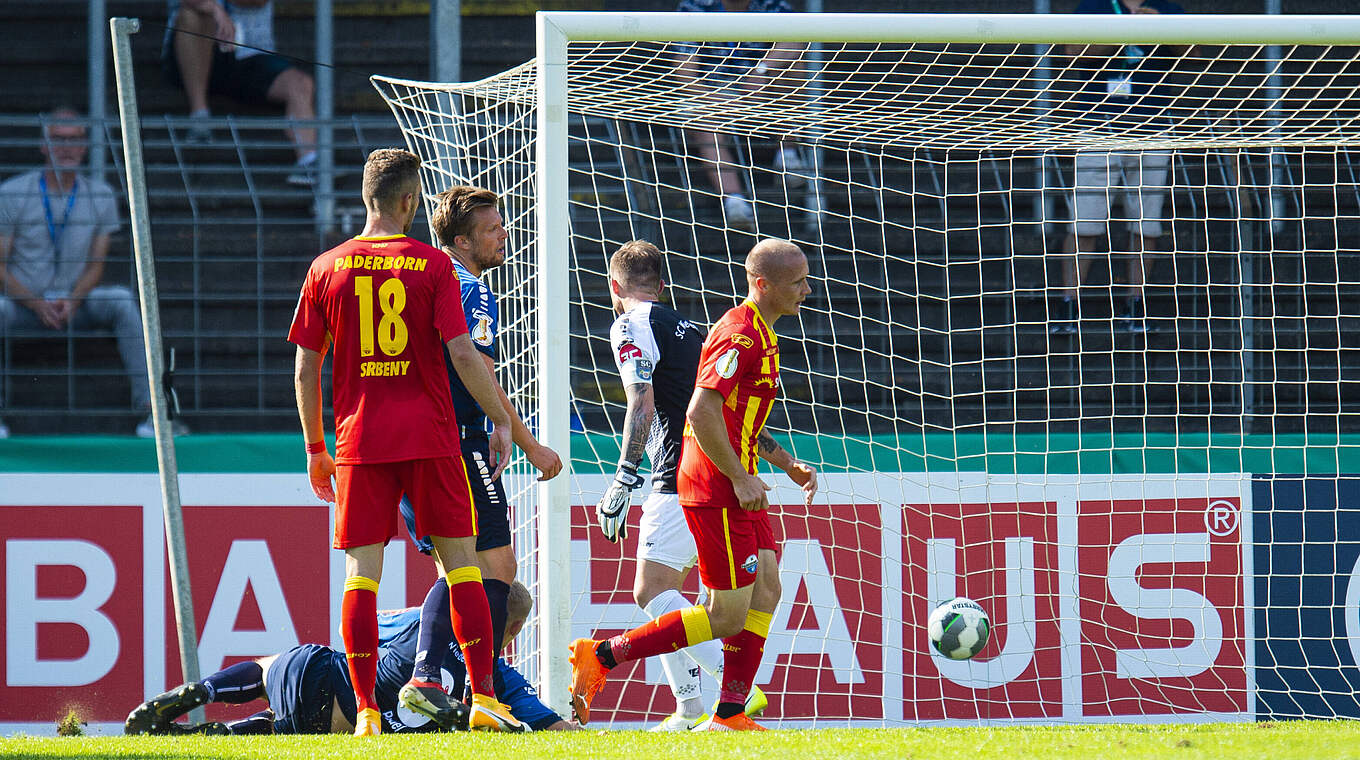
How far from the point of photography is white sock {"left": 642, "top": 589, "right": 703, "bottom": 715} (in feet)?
15.6

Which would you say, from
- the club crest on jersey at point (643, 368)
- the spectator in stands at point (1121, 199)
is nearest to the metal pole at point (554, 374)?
the club crest on jersey at point (643, 368)

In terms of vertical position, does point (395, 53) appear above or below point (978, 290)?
above

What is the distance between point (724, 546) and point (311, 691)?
1459mm

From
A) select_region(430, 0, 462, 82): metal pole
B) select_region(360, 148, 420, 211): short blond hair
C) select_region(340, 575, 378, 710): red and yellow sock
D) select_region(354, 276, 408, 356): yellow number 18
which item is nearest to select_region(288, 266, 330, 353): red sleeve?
select_region(354, 276, 408, 356): yellow number 18

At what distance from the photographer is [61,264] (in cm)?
703

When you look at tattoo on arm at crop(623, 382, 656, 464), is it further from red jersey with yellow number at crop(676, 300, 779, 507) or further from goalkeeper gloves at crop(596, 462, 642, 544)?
red jersey with yellow number at crop(676, 300, 779, 507)

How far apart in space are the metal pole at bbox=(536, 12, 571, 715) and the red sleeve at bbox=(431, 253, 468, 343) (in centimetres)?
85

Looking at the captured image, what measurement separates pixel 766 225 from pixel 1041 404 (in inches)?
72.7

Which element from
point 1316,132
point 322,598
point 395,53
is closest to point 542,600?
point 322,598

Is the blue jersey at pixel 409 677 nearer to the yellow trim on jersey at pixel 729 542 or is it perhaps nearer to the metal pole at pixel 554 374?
the metal pole at pixel 554 374

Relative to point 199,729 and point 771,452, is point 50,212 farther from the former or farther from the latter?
point 771,452

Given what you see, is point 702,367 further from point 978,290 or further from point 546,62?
point 978,290

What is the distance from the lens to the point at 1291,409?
7.20m

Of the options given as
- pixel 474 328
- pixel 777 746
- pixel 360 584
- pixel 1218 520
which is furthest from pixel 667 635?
pixel 1218 520
